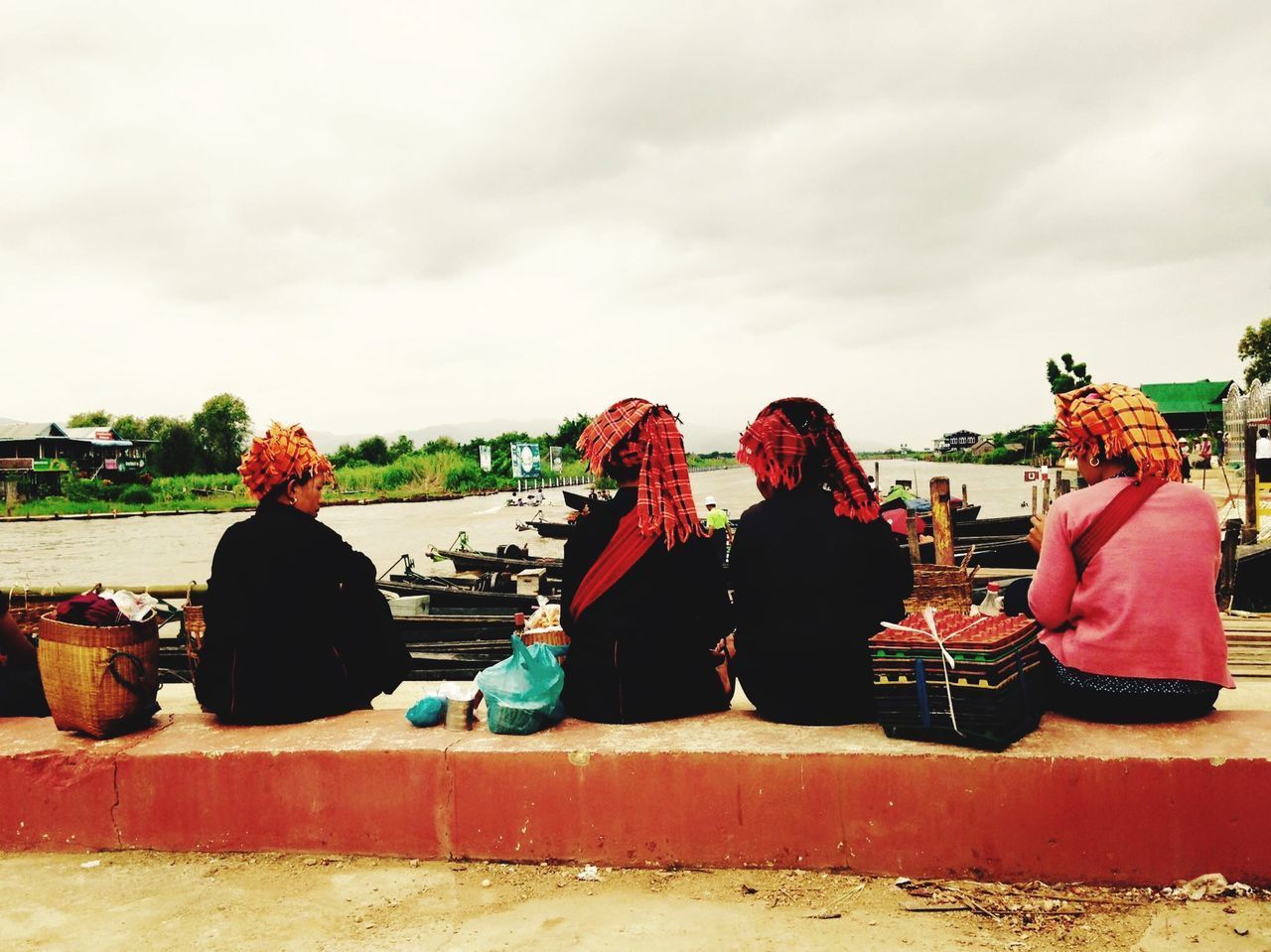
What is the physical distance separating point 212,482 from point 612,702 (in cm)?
6796

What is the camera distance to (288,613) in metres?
3.31

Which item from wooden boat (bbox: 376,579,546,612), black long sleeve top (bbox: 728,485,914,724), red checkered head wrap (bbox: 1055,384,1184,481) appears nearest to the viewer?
red checkered head wrap (bbox: 1055,384,1184,481)

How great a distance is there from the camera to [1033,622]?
9.53ft

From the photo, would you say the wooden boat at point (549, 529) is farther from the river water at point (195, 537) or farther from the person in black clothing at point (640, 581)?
the person in black clothing at point (640, 581)

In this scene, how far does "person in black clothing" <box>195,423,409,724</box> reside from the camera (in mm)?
3283

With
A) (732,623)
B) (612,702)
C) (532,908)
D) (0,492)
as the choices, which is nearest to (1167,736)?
(732,623)

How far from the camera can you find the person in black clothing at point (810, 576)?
2.93 metres

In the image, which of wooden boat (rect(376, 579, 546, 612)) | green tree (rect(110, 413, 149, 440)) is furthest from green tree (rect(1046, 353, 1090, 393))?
green tree (rect(110, 413, 149, 440))

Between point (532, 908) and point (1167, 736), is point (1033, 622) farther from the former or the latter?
point (532, 908)

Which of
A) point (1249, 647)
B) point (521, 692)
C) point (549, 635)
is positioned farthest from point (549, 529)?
point (521, 692)

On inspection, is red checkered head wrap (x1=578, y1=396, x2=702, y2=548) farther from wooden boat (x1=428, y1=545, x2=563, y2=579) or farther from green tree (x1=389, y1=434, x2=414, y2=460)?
green tree (x1=389, y1=434, x2=414, y2=460)

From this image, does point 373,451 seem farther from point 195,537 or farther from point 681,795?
point 681,795

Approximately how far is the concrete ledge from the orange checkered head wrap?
940 millimetres

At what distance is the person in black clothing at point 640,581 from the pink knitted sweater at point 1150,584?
1.16 meters
